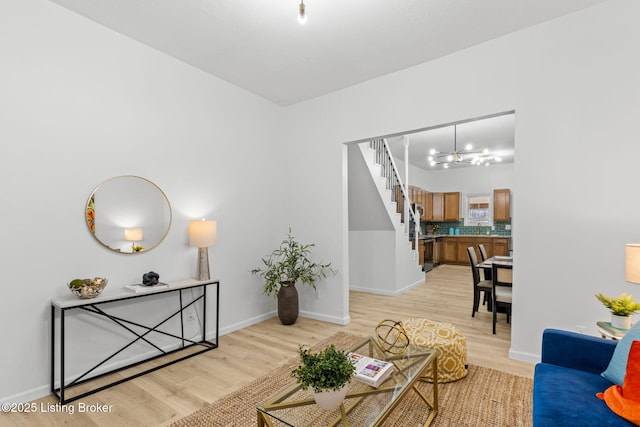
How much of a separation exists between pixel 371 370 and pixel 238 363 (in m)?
1.68

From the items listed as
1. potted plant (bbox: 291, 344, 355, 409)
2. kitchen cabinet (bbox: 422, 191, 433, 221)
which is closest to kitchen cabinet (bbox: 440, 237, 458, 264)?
kitchen cabinet (bbox: 422, 191, 433, 221)

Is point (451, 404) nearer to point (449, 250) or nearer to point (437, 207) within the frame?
point (449, 250)

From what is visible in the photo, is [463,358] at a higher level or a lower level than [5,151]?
lower

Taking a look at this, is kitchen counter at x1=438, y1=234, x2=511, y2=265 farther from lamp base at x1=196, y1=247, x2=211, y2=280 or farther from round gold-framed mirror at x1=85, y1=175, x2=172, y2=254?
round gold-framed mirror at x1=85, y1=175, x2=172, y2=254

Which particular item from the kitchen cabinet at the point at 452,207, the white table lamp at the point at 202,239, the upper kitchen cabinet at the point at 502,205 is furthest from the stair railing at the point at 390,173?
the upper kitchen cabinet at the point at 502,205

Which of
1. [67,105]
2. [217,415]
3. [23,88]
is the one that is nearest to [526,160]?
[217,415]

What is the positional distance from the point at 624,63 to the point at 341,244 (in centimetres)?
319

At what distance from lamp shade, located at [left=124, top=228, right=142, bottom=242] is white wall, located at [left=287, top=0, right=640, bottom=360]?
327cm

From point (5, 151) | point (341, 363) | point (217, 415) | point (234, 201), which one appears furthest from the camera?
point (234, 201)

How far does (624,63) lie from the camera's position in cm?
254

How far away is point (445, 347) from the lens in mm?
2584

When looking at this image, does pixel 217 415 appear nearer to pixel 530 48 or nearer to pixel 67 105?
pixel 67 105

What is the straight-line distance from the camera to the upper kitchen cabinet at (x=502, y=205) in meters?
8.64

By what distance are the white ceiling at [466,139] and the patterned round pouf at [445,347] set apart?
3.67 metres
